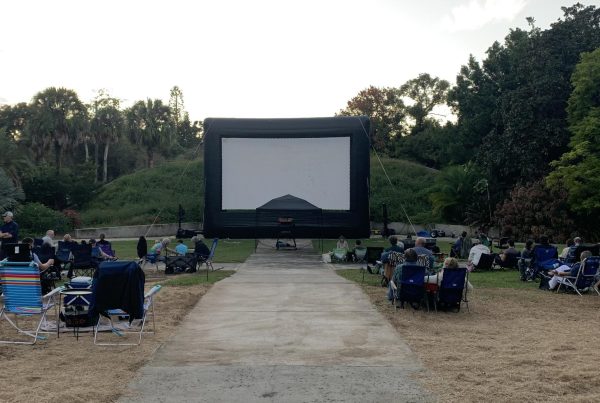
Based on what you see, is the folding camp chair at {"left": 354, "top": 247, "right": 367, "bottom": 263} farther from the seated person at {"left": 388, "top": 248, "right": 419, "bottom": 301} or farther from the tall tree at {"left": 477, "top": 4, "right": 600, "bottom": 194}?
the tall tree at {"left": 477, "top": 4, "right": 600, "bottom": 194}

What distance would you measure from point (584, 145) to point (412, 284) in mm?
18658

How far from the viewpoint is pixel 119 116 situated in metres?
44.2

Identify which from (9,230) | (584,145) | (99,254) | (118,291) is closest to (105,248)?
(99,254)

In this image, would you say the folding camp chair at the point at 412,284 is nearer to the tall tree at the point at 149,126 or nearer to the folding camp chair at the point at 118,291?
the folding camp chair at the point at 118,291

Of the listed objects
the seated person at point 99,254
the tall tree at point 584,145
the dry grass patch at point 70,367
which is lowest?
the dry grass patch at point 70,367

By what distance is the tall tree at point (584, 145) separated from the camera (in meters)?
23.1

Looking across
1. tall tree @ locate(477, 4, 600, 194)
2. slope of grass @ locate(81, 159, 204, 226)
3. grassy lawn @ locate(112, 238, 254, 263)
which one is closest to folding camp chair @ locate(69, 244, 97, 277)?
grassy lawn @ locate(112, 238, 254, 263)

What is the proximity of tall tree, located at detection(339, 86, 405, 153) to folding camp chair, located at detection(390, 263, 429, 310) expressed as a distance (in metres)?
44.7

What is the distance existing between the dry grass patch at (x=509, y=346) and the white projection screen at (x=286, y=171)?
14.5 meters

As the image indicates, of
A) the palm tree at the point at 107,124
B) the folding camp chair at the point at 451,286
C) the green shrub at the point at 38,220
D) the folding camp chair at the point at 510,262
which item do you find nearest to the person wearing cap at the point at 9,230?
the folding camp chair at the point at 451,286

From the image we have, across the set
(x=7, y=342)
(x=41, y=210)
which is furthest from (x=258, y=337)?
(x=41, y=210)

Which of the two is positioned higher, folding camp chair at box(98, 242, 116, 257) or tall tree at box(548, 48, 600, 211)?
tall tree at box(548, 48, 600, 211)

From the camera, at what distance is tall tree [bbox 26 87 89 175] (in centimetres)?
3525

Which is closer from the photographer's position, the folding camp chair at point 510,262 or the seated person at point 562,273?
the seated person at point 562,273
